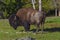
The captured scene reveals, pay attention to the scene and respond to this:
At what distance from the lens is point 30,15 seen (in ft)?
55.8

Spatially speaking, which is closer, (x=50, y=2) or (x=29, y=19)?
(x=29, y=19)

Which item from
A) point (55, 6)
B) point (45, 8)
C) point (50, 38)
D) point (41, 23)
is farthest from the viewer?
point (55, 6)

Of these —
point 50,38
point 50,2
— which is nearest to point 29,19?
point 50,38

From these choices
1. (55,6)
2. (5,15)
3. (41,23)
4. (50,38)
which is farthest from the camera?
(55,6)

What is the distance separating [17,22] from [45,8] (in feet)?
75.8

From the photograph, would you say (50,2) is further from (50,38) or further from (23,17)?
(50,38)

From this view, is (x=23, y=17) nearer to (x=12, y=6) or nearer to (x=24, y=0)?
(x=12, y=6)

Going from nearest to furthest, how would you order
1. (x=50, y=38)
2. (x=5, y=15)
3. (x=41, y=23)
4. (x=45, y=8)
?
(x=50, y=38) < (x=41, y=23) < (x=5, y=15) < (x=45, y=8)

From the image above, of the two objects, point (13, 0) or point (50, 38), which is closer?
point (50, 38)

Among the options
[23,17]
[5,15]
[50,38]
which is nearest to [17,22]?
[23,17]

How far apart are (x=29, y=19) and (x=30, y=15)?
0.83 ft

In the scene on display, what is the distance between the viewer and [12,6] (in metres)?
37.5

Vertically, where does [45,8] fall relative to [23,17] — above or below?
below

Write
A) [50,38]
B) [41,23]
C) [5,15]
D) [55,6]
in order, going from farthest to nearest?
[55,6] < [5,15] < [41,23] < [50,38]
